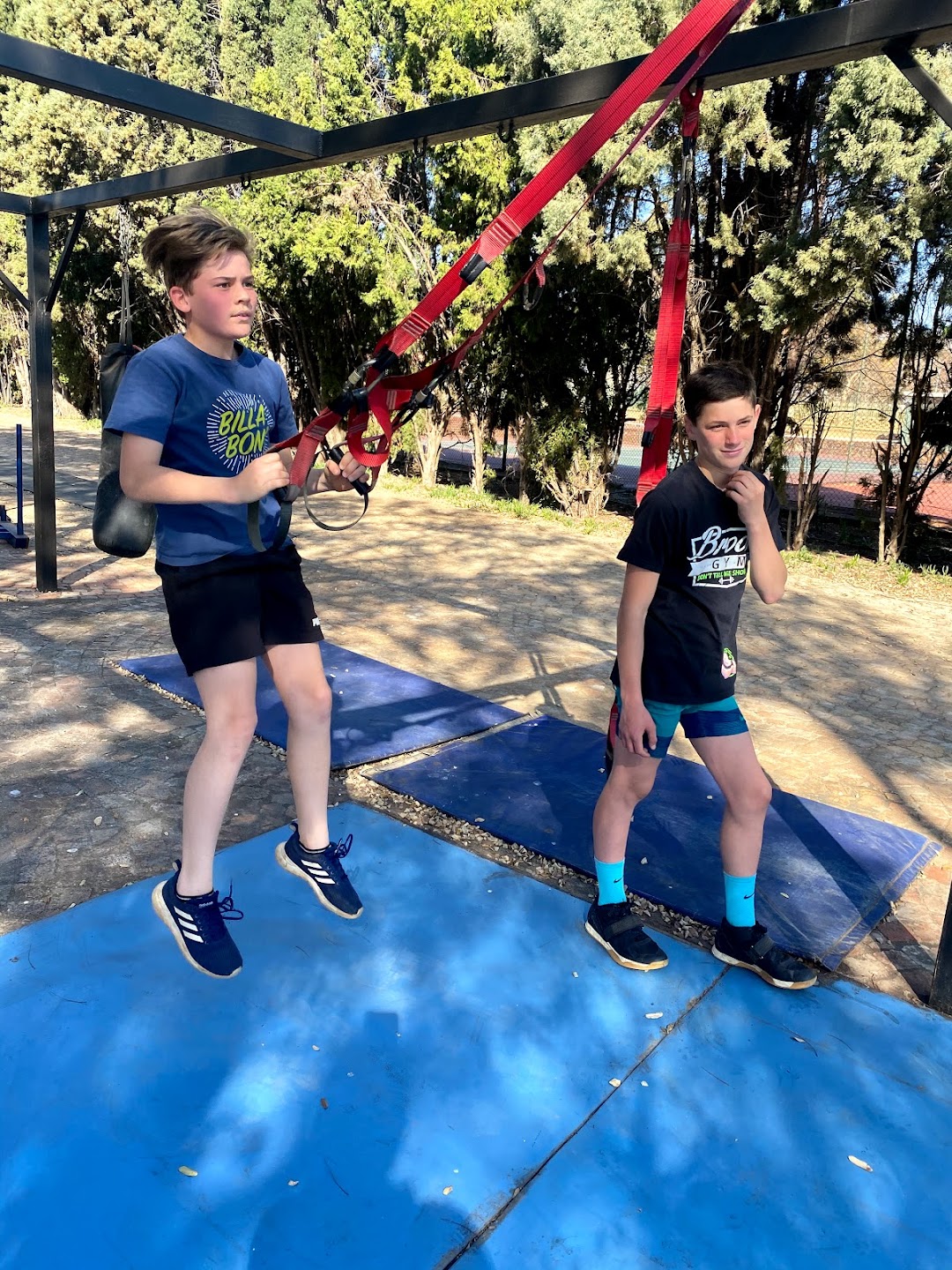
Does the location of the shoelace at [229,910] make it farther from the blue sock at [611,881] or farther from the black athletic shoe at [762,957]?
the black athletic shoe at [762,957]

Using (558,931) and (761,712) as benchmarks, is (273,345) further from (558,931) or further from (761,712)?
(558,931)

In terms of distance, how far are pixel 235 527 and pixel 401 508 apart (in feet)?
31.9

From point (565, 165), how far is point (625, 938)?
6.18 feet

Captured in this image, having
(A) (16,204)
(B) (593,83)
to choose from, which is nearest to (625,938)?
(B) (593,83)

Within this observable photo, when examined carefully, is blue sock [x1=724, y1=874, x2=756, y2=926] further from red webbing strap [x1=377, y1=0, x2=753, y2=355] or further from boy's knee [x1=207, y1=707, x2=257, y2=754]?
red webbing strap [x1=377, y1=0, x2=753, y2=355]

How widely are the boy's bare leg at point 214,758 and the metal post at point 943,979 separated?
1780mm

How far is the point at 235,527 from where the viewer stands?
2.26m

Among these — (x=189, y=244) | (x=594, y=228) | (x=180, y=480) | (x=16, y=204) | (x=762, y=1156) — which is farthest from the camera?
(x=594, y=228)

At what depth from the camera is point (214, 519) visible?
2229 millimetres

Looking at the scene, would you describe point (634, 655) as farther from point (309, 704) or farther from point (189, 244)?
point (189, 244)

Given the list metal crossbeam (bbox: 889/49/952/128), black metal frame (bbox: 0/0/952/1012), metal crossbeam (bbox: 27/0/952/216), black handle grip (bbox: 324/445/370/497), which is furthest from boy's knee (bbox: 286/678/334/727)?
metal crossbeam (bbox: 889/49/952/128)

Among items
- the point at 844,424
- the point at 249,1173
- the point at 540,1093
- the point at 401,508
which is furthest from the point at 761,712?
the point at 401,508

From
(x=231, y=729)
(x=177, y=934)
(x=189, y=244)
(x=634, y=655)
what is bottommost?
(x=177, y=934)

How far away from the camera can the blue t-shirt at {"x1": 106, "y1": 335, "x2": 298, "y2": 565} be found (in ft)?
6.76
